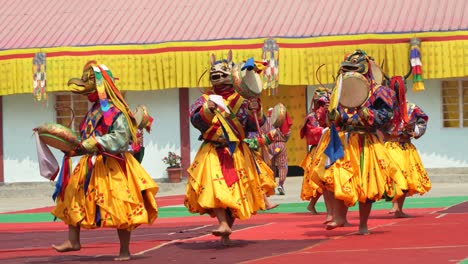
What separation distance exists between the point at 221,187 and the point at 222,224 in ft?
1.19

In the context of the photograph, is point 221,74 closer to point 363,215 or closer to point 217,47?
point 363,215

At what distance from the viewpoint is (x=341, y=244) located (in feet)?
42.8

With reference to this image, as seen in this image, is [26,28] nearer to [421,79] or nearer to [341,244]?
[421,79]

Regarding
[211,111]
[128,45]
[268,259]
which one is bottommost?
[268,259]

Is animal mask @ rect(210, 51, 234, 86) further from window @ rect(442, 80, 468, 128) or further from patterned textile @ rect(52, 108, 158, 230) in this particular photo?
window @ rect(442, 80, 468, 128)

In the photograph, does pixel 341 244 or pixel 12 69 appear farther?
pixel 12 69

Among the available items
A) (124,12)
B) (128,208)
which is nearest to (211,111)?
(128,208)

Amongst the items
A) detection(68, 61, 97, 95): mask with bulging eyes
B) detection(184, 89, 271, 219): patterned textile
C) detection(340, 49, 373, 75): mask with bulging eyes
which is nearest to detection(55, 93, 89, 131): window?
detection(340, 49, 373, 75): mask with bulging eyes

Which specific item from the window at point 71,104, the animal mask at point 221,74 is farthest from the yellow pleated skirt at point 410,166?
the window at point 71,104

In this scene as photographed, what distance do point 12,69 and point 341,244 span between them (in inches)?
791

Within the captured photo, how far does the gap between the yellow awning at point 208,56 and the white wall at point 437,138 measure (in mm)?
955

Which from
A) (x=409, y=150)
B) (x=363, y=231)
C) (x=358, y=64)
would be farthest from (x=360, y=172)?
(x=409, y=150)

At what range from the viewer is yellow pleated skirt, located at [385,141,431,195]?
17.0m

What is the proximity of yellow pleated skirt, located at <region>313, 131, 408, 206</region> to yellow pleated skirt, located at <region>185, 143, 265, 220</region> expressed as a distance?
94 centimetres
